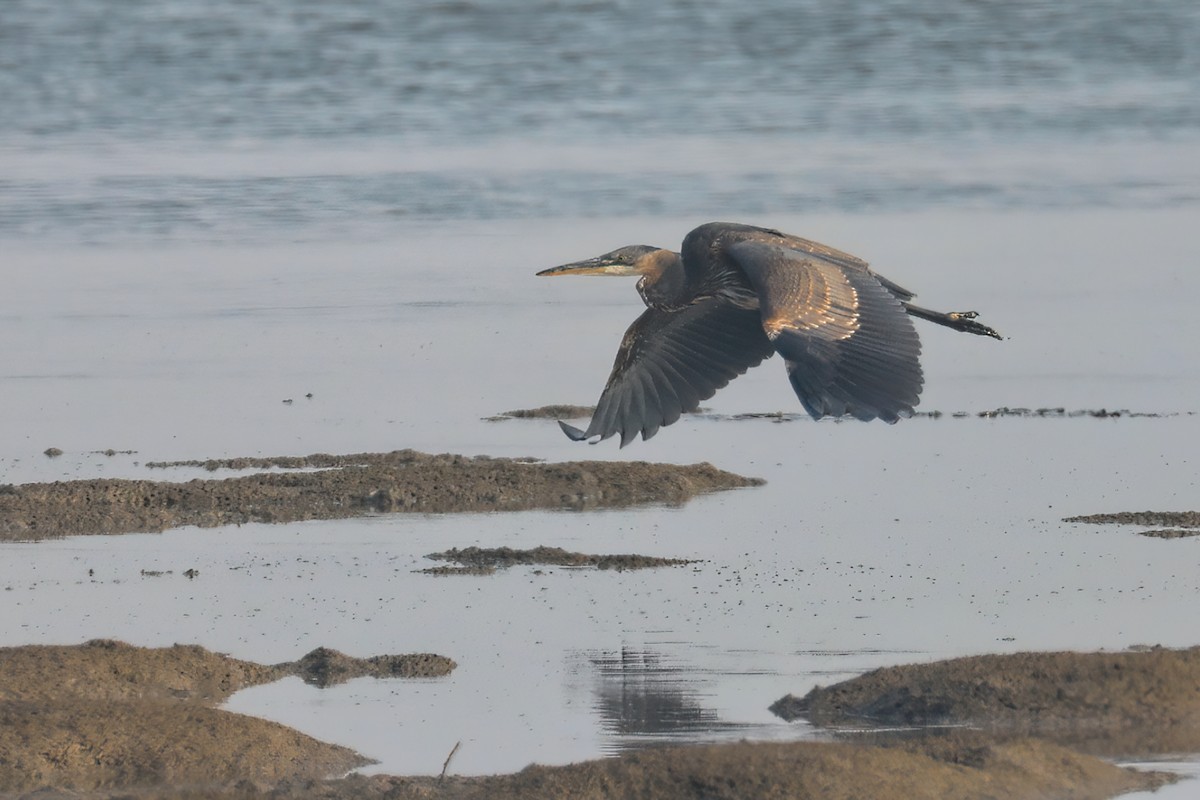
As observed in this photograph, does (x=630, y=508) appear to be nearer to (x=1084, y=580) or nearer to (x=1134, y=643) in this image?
(x=1084, y=580)

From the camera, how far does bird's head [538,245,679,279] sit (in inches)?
372

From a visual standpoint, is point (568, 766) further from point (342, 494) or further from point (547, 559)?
point (342, 494)

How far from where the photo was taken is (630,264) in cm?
955

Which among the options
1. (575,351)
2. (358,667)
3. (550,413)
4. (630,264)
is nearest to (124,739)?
(358,667)

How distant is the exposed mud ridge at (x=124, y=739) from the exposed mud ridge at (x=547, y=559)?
1860 millimetres

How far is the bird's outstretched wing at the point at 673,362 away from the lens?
878cm

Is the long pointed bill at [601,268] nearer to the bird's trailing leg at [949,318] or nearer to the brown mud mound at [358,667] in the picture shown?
the bird's trailing leg at [949,318]

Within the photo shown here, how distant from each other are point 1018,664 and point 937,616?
3.44 feet

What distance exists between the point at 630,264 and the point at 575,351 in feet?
13.3

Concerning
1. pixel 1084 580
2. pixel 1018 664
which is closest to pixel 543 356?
pixel 1084 580

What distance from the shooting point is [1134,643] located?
7.92m

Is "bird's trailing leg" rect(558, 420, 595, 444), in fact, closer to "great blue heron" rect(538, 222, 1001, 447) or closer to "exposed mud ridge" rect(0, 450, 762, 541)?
"great blue heron" rect(538, 222, 1001, 447)

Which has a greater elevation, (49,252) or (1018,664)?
(1018,664)

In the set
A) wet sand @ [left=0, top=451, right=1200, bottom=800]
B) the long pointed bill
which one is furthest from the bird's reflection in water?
the long pointed bill
